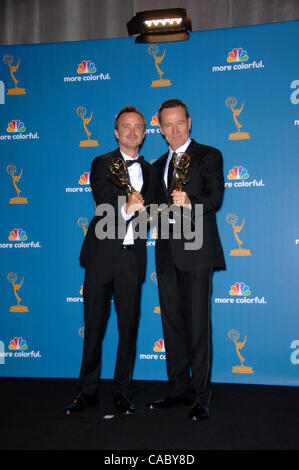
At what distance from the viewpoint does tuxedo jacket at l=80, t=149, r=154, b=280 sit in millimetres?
3088

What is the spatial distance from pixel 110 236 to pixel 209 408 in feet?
4.29

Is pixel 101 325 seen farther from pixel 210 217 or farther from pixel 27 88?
pixel 27 88

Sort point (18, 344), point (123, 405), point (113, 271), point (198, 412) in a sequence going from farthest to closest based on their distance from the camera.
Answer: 1. point (18, 344)
2. point (113, 271)
3. point (123, 405)
4. point (198, 412)

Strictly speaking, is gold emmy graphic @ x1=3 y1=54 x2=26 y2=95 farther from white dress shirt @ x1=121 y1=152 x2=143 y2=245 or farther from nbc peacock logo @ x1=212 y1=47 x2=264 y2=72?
→ nbc peacock logo @ x1=212 y1=47 x2=264 y2=72

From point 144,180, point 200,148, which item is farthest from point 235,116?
point 144,180

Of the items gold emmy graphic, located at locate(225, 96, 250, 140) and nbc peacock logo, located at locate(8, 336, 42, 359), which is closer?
gold emmy graphic, located at locate(225, 96, 250, 140)

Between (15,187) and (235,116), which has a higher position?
(235,116)

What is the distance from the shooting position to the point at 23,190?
4.13m

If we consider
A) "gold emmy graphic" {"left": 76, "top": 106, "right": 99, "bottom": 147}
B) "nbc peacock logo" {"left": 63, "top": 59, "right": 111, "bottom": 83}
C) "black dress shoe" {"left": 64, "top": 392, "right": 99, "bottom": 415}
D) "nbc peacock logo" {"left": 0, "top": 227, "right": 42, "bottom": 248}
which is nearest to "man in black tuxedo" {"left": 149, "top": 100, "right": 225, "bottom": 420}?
"black dress shoe" {"left": 64, "top": 392, "right": 99, "bottom": 415}

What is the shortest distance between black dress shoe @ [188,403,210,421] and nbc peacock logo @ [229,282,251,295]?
119 centimetres

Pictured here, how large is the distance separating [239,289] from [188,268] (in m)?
0.96

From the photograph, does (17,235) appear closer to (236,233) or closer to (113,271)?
(113,271)

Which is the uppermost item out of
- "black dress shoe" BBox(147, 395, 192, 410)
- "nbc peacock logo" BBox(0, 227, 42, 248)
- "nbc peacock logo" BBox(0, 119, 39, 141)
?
"nbc peacock logo" BBox(0, 119, 39, 141)

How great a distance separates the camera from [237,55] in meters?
3.87
